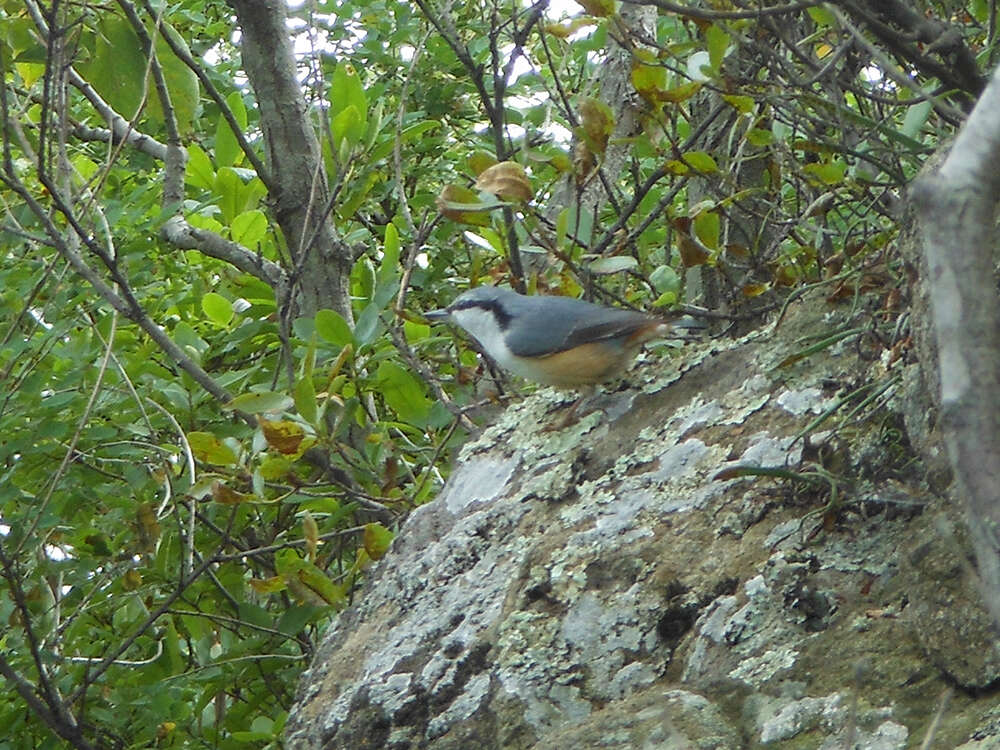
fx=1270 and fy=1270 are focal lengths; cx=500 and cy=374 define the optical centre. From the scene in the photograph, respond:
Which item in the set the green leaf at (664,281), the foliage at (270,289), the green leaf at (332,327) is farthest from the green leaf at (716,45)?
the green leaf at (332,327)

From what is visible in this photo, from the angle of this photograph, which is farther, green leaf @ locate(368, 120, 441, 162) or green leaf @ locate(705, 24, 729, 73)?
green leaf @ locate(368, 120, 441, 162)

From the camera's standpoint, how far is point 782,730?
176 cm

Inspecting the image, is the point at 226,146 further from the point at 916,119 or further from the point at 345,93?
the point at 916,119

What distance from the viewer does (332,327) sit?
3.38m

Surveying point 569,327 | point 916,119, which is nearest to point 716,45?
point 916,119

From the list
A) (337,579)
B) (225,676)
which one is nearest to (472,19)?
(337,579)

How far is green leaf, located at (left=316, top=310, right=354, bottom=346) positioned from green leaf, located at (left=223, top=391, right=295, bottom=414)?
0.43m

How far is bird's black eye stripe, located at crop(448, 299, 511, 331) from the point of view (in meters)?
3.36

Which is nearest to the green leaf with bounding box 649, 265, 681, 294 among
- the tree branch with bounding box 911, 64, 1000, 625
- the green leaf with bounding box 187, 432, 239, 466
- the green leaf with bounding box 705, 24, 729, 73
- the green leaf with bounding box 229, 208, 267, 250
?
the green leaf with bounding box 705, 24, 729, 73

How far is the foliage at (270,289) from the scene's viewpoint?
2932mm

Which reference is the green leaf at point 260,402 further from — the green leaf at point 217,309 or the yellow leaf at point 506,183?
the green leaf at point 217,309

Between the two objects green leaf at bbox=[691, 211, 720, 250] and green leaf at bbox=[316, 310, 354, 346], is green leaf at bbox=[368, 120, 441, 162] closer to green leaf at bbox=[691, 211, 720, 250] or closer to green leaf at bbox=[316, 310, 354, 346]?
green leaf at bbox=[316, 310, 354, 346]

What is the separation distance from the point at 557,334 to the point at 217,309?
4.49 ft

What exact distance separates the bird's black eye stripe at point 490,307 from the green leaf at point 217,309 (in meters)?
0.84
